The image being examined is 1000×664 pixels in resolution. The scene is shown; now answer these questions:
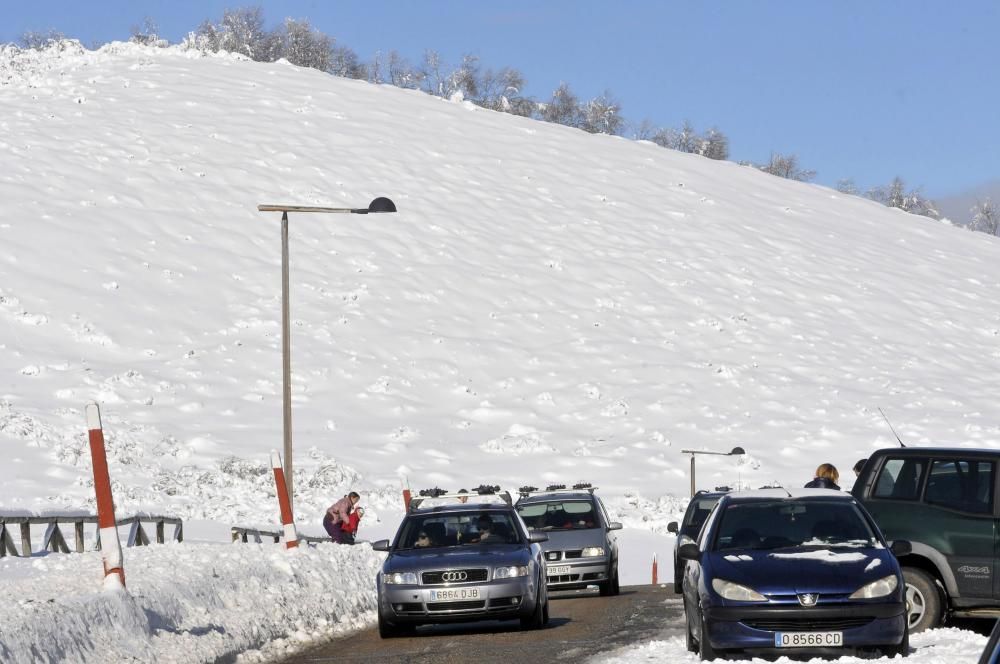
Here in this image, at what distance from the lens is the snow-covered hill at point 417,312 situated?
51.4 metres

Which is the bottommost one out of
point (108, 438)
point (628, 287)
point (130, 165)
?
point (108, 438)

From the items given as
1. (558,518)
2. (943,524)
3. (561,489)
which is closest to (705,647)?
(943,524)

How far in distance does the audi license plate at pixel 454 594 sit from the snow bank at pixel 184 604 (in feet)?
4.03

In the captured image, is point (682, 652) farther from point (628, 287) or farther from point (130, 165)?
point (130, 165)

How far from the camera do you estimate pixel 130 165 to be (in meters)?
71.3

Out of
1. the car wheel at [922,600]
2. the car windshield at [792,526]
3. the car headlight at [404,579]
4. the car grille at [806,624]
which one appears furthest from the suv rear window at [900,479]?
the car headlight at [404,579]

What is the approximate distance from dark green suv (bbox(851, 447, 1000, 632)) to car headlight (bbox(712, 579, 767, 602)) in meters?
3.15

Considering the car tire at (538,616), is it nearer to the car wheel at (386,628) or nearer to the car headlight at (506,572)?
the car headlight at (506,572)

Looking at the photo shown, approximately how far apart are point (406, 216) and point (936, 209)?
79.8 m

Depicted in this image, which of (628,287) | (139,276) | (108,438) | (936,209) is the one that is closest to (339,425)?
(108,438)

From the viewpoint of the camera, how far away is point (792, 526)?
13.5m

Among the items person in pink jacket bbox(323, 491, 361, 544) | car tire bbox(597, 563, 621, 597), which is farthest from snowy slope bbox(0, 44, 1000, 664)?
car tire bbox(597, 563, 621, 597)

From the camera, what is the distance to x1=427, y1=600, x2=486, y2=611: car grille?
1700 centimetres

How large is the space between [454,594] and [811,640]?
5724 millimetres
